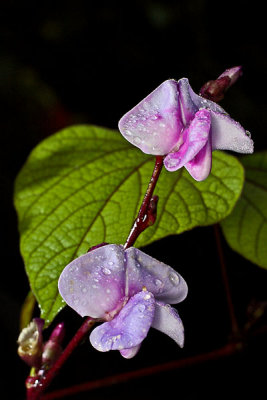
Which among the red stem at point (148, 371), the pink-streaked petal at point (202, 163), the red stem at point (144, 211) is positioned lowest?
the red stem at point (148, 371)

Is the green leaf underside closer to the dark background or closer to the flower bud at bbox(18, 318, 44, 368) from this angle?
the flower bud at bbox(18, 318, 44, 368)

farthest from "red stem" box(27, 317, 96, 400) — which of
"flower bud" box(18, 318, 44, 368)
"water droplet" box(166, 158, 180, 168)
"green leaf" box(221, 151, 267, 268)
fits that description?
"green leaf" box(221, 151, 267, 268)

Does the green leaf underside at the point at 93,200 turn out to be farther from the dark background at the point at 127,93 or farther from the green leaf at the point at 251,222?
the dark background at the point at 127,93

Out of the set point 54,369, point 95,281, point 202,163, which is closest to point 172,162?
point 202,163

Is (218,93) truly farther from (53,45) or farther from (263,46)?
(263,46)

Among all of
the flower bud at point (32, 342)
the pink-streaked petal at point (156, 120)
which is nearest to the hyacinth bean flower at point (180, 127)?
the pink-streaked petal at point (156, 120)

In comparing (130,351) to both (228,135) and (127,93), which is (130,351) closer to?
(228,135)

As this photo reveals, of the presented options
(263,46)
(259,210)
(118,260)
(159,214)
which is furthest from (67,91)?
(118,260)
